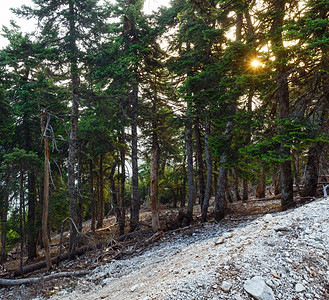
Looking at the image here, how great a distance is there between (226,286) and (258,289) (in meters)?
0.41

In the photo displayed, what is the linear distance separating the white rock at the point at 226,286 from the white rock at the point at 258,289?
0.65 ft

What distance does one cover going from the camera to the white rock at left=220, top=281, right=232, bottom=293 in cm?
282

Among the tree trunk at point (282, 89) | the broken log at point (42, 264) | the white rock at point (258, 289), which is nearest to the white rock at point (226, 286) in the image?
the white rock at point (258, 289)

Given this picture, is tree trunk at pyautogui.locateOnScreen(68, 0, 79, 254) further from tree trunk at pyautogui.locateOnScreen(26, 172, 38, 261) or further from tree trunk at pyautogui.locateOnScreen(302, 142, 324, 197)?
tree trunk at pyautogui.locateOnScreen(302, 142, 324, 197)

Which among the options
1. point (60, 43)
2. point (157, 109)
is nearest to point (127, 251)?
point (157, 109)

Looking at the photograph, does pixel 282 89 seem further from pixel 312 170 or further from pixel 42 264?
pixel 42 264

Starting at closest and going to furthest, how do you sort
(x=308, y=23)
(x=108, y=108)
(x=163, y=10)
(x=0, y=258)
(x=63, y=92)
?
(x=308, y=23) → (x=63, y=92) → (x=108, y=108) → (x=163, y=10) → (x=0, y=258)

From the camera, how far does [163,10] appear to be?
13.0m

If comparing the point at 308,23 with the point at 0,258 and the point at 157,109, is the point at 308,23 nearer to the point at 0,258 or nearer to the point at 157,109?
the point at 157,109

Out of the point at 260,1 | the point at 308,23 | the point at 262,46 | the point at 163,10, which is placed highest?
the point at 163,10

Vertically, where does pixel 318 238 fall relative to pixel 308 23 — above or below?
below

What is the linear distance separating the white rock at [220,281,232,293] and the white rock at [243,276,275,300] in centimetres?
20

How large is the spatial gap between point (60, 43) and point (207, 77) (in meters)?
7.93

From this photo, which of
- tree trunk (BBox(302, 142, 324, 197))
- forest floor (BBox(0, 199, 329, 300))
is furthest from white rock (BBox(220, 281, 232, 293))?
tree trunk (BBox(302, 142, 324, 197))
